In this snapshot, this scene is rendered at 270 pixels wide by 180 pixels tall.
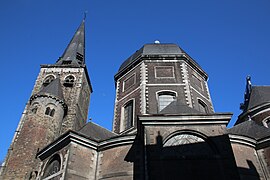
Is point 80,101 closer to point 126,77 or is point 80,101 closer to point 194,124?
point 126,77

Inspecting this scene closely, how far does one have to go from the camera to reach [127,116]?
15.7 meters

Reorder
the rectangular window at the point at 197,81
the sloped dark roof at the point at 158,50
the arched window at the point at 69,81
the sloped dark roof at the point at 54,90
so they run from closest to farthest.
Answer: the rectangular window at the point at 197,81 < the sloped dark roof at the point at 158,50 < the sloped dark roof at the point at 54,90 < the arched window at the point at 69,81

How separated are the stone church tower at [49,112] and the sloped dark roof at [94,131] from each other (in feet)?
18.1

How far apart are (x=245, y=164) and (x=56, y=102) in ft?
48.3

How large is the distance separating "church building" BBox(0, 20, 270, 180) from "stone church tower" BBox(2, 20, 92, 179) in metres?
0.07

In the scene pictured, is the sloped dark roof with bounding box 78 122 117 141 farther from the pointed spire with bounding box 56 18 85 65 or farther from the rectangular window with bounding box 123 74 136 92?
the pointed spire with bounding box 56 18 85 65

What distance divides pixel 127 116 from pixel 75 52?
17.8 meters

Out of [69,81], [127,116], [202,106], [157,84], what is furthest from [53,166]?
[69,81]

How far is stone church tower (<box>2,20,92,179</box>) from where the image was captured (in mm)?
16125

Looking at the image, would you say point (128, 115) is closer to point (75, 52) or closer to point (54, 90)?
point (54, 90)

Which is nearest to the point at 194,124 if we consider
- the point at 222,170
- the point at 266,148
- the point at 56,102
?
the point at 222,170

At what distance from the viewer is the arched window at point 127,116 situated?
15.1m

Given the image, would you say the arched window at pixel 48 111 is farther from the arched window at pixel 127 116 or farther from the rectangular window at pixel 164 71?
the rectangular window at pixel 164 71

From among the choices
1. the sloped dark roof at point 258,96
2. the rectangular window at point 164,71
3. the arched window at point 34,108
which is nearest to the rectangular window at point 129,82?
the rectangular window at point 164,71
